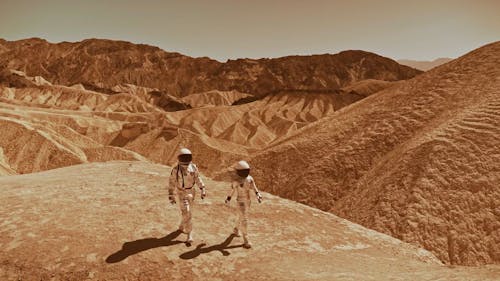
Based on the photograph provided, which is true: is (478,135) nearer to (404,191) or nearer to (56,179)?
(404,191)

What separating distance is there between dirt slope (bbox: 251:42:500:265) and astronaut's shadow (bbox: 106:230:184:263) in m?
10.2

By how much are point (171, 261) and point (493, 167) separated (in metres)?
15.1

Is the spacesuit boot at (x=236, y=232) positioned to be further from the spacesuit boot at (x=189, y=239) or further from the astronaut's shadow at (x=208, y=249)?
the spacesuit boot at (x=189, y=239)

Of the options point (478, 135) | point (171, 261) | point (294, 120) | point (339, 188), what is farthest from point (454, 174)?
point (294, 120)

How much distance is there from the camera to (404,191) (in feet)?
56.5

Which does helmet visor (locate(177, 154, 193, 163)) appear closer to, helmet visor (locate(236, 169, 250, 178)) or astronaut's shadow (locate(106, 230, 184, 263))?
helmet visor (locate(236, 169, 250, 178))

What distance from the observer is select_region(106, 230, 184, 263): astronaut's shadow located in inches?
285

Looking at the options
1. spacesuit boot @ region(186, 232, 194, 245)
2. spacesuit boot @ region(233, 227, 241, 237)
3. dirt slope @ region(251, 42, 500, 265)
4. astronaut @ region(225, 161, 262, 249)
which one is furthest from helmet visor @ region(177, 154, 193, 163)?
dirt slope @ region(251, 42, 500, 265)

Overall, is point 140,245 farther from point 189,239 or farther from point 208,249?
point 208,249

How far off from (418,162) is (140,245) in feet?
47.0

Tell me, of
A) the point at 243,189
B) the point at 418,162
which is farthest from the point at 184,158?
the point at 418,162

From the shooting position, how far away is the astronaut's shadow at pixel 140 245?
23.8 ft

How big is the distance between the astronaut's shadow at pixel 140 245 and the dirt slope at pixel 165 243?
0.06 ft

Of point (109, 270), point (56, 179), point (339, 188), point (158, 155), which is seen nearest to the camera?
point (109, 270)
